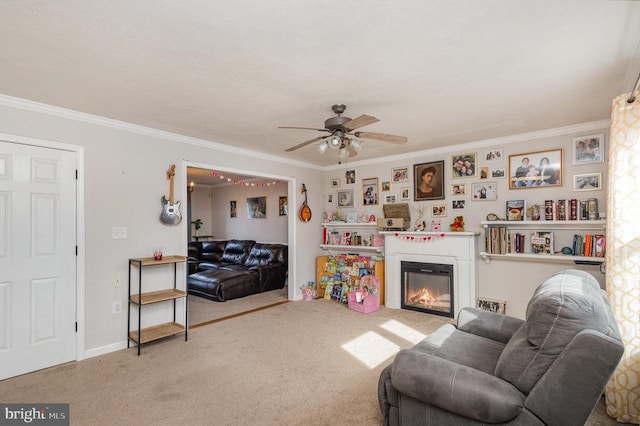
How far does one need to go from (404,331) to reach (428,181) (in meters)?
2.27

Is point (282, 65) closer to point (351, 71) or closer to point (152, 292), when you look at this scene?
point (351, 71)

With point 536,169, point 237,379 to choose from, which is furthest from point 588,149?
point 237,379

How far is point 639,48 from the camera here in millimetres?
2002

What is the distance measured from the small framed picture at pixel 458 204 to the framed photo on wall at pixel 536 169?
62 cm

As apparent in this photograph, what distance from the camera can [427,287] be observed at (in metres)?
4.65

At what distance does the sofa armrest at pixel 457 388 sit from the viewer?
1463 millimetres

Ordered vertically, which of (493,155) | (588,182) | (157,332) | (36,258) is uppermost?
(493,155)

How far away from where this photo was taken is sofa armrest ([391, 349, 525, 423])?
146 centimetres

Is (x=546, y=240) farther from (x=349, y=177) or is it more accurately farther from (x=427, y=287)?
(x=349, y=177)

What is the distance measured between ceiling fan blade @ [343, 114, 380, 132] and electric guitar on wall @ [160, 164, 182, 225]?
231cm

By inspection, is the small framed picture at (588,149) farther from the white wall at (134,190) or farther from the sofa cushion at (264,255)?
the sofa cushion at (264,255)

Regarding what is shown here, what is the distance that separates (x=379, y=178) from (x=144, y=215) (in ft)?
11.7

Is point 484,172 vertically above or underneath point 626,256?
above

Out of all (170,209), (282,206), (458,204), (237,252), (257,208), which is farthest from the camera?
(257,208)
